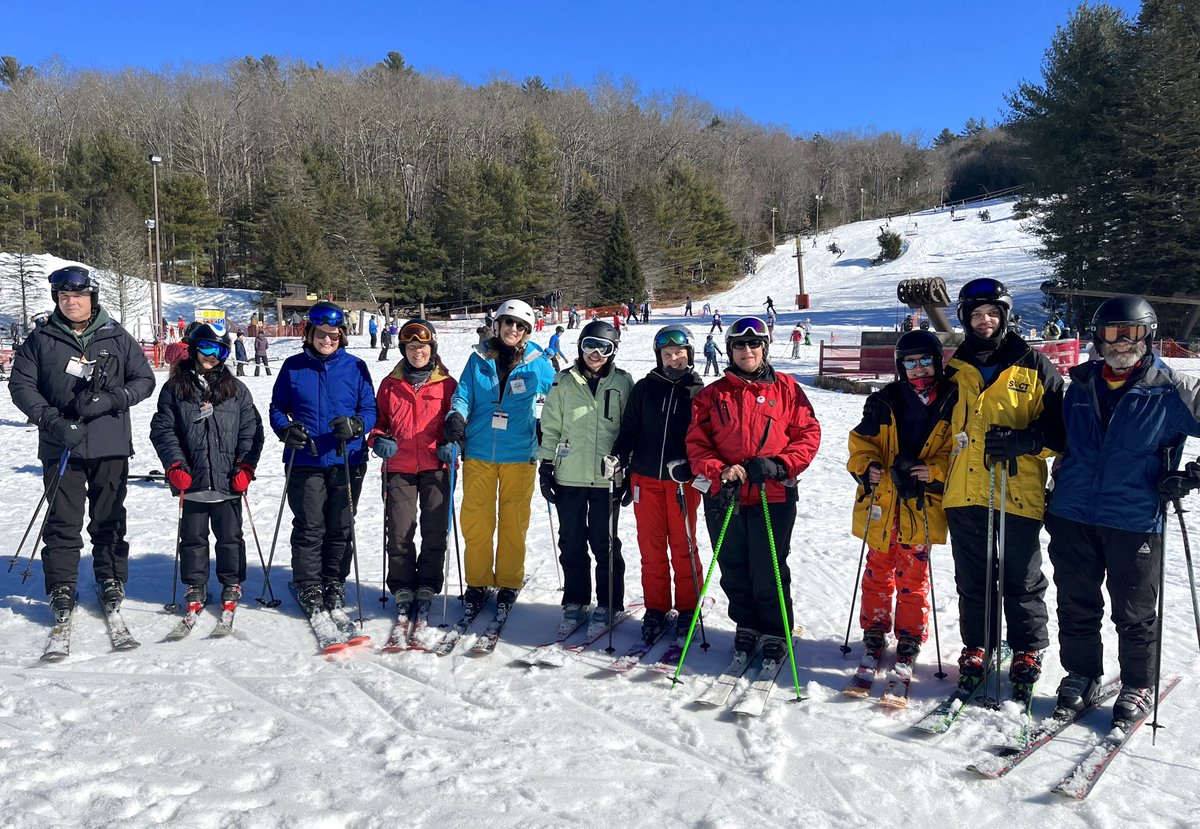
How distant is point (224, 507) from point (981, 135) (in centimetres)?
13071

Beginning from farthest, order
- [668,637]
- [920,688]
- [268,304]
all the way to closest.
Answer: [268,304] < [668,637] < [920,688]

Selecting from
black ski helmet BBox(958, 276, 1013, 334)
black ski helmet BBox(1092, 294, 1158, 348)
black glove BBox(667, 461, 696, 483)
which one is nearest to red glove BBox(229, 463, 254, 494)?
black glove BBox(667, 461, 696, 483)

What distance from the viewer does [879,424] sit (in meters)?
3.88

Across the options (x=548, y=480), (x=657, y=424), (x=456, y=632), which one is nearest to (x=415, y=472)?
(x=548, y=480)

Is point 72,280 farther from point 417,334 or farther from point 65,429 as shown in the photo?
point 417,334

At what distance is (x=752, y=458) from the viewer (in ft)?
12.4

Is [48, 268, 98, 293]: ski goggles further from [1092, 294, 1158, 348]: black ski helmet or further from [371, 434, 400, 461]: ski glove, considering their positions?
[1092, 294, 1158, 348]: black ski helmet

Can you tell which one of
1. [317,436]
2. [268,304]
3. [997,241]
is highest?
[997,241]

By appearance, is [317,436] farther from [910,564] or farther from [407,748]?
[910,564]

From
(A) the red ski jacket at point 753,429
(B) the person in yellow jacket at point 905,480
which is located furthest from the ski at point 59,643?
(B) the person in yellow jacket at point 905,480

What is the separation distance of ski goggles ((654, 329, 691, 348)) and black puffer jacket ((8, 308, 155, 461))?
9.42 feet

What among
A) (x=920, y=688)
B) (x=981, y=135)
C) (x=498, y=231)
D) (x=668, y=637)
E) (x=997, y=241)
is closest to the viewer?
(x=920, y=688)

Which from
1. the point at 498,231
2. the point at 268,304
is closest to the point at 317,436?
the point at 268,304

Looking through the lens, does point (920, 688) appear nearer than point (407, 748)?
No
